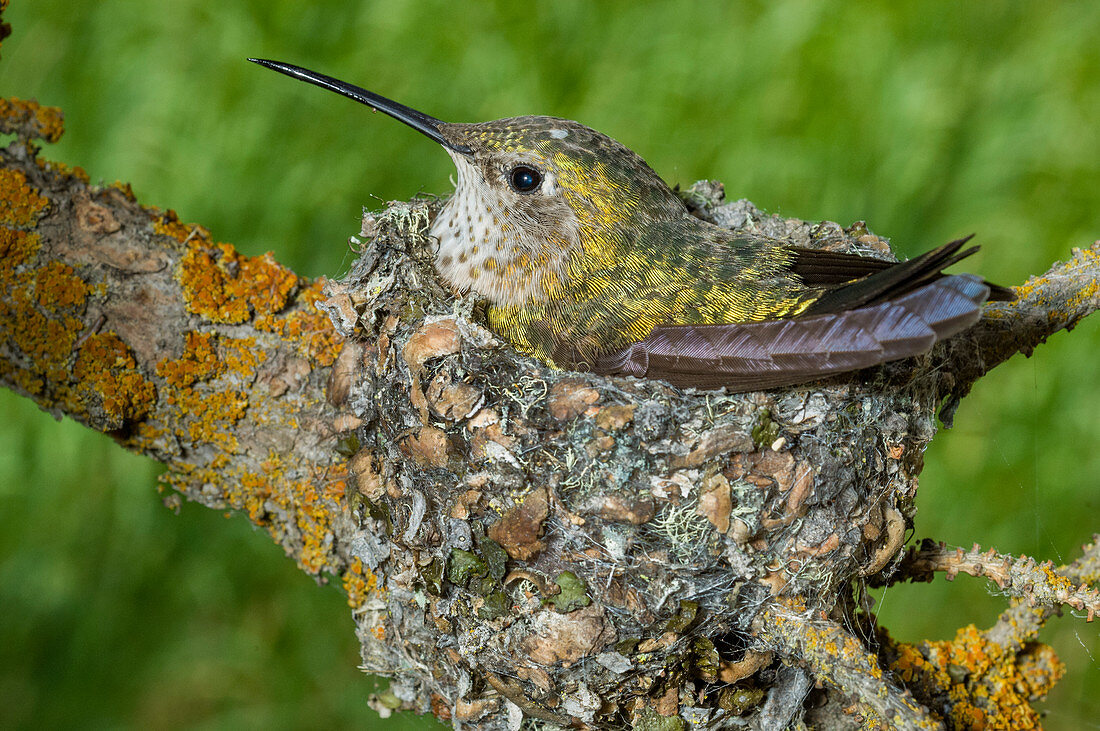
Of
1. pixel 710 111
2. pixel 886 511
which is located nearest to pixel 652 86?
pixel 710 111

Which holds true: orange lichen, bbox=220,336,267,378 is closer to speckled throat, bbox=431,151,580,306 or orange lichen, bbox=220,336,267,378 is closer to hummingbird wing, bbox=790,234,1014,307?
speckled throat, bbox=431,151,580,306

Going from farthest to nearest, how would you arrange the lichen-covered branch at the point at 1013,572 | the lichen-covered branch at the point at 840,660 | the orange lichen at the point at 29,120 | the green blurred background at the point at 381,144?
the green blurred background at the point at 381,144 < the orange lichen at the point at 29,120 < the lichen-covered branch at the point at 1013,572 < the lichen-covered branch at the point at 840,660

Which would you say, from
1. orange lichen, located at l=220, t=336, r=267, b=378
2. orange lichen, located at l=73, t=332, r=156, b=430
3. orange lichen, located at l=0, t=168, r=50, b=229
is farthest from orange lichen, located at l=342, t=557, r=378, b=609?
orange lichen, located at l=0, t=168, r=50, b=229

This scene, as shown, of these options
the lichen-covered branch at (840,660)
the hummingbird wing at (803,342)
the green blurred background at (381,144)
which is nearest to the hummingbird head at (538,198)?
the hummingbird wing at (803,342)

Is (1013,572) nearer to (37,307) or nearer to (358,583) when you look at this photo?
(358,583)

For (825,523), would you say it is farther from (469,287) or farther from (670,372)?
(469,287)

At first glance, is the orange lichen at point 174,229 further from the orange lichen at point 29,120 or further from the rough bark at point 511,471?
the orange lichen at point 29,120
